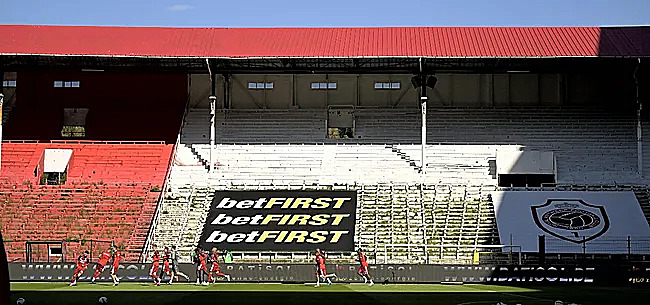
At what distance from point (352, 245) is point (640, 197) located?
14884mm

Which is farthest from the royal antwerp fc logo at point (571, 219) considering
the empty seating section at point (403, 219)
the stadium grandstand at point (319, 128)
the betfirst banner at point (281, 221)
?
the betfirst banner at point (281, 221)

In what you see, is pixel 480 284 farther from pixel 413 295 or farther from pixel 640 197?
pixel 640 197

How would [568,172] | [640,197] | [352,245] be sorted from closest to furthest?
[352,245] < [640,197] < [568,172]

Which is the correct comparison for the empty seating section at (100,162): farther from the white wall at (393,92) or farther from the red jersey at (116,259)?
the red jersey at (116,259)

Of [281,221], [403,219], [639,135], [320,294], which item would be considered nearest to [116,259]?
[320,294]

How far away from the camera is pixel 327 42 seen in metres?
52.6

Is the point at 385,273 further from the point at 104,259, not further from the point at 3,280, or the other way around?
the point at 3,280

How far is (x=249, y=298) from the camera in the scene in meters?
29.7

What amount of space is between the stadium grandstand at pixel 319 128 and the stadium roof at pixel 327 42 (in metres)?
0.17

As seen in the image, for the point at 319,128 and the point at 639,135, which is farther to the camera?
the point at 319,128

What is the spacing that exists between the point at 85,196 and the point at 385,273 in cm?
1763

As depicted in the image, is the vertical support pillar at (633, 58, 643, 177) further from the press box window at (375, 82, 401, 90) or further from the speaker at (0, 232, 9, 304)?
the speaker at (0, 232, 9, 304)

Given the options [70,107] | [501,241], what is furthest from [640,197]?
[70,107]

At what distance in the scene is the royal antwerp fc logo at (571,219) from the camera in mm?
43844
